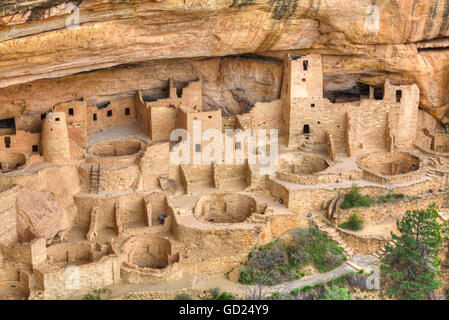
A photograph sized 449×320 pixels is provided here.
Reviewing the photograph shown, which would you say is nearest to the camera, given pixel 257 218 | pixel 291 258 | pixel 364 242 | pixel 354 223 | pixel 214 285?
pixel 214 285

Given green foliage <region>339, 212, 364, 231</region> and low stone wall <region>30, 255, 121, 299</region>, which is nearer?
low stone wall <region>30, 255, 121, 299</region>

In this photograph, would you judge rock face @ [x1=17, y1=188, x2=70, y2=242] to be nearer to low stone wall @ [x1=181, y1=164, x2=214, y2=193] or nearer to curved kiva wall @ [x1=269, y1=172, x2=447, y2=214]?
low stone wall @ [x1=181, y1=164, x2=214, y2=193]

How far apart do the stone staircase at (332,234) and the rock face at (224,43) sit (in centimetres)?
575

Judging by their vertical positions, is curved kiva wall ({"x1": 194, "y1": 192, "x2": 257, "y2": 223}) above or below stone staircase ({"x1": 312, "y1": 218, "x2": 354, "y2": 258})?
above

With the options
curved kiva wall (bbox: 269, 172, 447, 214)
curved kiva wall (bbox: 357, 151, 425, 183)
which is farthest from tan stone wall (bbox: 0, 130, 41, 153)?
curved kiva wall (bbox: 357, 151, 425, 183)

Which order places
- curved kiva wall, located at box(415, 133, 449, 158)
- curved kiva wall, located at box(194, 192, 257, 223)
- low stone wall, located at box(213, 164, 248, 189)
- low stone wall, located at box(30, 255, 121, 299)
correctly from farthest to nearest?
curved kiva wall, located at box(415, 133, 449, 158) < low stone wall, located at box(213, 164, 248, 189) < curved kiva wall, located at box(194, 192, 257, 223) < low stone wall, located at box(30, 255, 121, 299)

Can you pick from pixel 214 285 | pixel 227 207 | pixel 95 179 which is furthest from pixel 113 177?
pixel 214 285

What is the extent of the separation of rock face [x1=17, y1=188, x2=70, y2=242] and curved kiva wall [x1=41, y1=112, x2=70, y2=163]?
1377 mm

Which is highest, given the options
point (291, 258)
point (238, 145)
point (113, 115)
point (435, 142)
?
point (113, 115)

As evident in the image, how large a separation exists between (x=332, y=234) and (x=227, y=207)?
11.2ft

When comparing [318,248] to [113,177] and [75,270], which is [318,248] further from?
[75,270]

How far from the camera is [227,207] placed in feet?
71.1

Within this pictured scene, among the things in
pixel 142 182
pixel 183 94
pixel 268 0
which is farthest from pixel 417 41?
pixel 142 182

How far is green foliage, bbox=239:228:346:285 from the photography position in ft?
63.0
